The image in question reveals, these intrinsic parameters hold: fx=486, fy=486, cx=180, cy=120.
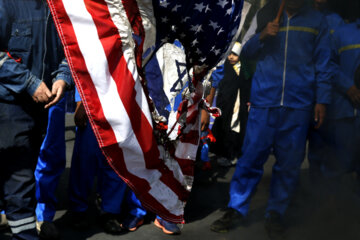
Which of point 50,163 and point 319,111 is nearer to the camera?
point 50,163

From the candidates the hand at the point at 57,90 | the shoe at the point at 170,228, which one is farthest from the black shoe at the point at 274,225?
the hand at the point at 57,90

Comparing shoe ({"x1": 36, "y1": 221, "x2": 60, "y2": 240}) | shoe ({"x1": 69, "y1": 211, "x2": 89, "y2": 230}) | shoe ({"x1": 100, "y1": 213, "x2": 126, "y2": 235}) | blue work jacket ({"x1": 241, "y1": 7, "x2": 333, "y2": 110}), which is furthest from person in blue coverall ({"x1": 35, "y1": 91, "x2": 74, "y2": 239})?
blue work jacket ({"x1": 241, "y1": 7, "x2": 333, "y2": 110})

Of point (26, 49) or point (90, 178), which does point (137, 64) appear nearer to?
point (26, 49)

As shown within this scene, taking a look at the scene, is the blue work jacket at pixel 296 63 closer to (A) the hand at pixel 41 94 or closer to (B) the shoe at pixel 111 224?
(B) the shoe at pixel 111 224

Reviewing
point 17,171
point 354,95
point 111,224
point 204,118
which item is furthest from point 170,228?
point 354,95

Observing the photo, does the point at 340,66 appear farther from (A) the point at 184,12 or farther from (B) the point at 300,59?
(A) the point at 184,12

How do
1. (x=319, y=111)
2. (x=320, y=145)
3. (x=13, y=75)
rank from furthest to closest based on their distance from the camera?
1. (x=320, y=145)
2. (x=319, y=111)
3. (x=13, y=75)

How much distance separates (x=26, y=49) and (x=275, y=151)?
229 cm

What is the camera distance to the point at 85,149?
13.3 ft

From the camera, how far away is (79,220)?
13.1ft

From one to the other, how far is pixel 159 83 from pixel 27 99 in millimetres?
821

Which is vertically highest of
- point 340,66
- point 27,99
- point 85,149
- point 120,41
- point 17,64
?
point 120,41

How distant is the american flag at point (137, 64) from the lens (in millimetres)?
2334

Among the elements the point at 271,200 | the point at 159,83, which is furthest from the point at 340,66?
the point at 159,83
